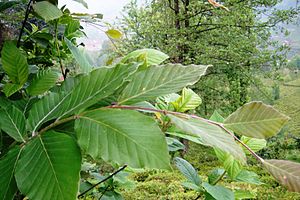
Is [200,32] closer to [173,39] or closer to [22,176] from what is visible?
[173,39]

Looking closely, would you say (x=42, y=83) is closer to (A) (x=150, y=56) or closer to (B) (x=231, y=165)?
(A) (x=150, y=56)

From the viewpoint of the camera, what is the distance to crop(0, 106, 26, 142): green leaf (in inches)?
10.1

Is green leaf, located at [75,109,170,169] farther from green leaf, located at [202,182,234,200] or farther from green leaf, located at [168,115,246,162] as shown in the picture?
green leaf, located at [202,182,234,200]

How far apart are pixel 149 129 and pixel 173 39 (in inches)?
178

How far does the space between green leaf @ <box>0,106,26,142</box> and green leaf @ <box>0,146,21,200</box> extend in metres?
0.02

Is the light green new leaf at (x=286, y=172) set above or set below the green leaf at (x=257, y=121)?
below

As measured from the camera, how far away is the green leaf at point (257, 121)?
245mm

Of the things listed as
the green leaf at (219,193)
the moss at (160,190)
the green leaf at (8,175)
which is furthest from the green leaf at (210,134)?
the moss at (160,190)

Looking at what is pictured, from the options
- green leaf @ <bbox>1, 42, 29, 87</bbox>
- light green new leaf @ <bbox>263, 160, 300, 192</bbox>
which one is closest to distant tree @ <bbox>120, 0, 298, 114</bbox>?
green leaf @ <bbox>1, 42, 29, 87</bbox>

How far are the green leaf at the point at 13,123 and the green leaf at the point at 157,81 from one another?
0.09 metres

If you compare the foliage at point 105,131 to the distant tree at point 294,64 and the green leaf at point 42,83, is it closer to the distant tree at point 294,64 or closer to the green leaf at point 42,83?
the green leaf at point 42,83

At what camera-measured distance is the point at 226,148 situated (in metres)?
0.22

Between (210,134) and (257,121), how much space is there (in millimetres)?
46

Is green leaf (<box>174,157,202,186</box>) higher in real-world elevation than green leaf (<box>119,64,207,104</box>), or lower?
lower
